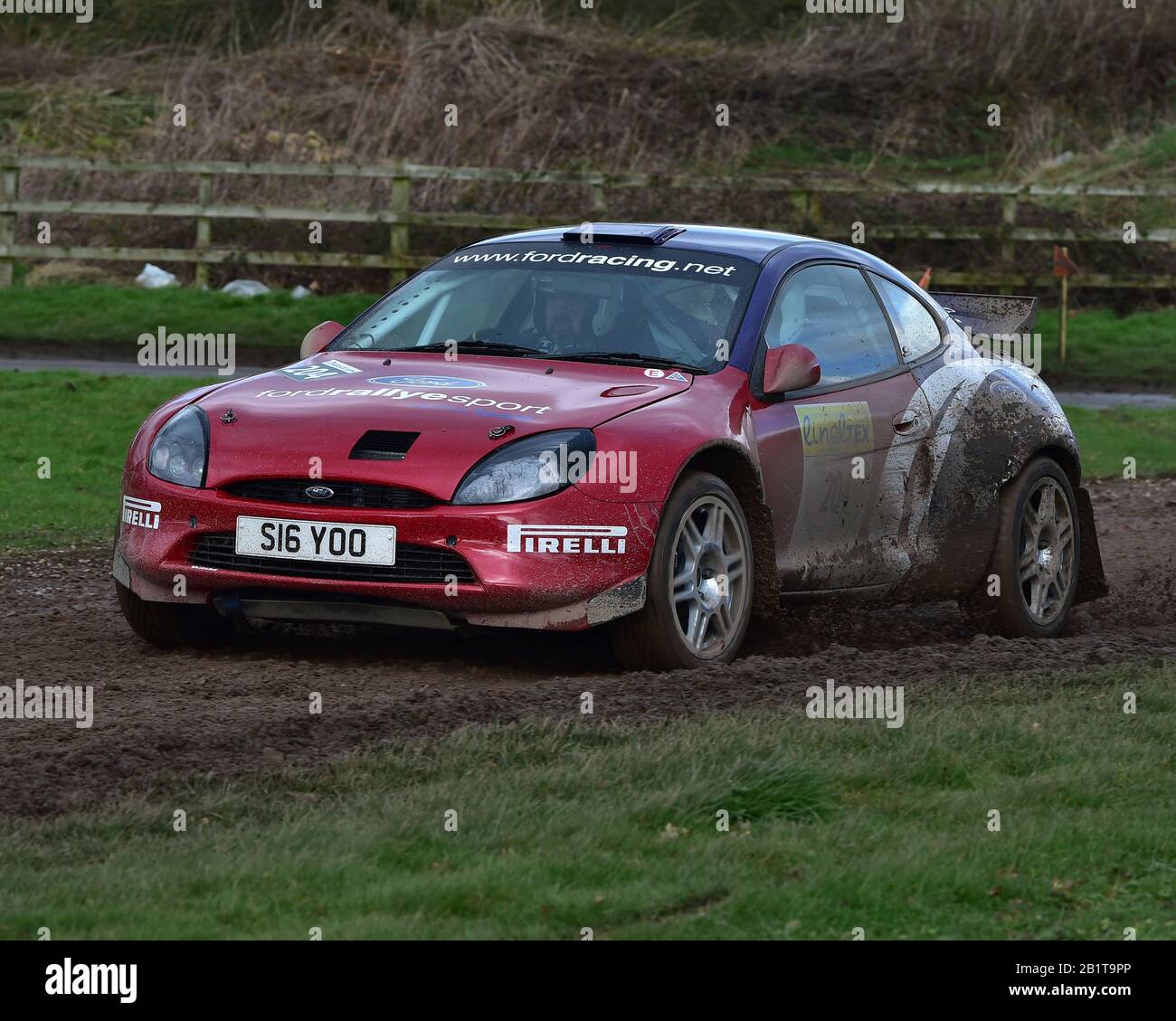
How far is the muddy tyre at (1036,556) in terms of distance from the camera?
9227 millimetres

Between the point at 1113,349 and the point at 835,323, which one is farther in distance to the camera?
the point at 1113,349

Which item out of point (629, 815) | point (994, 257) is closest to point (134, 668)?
point (629, 815)

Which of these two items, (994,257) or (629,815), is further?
(994,257)

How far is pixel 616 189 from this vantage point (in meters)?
26.6

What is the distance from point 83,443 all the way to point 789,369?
7.75 metres

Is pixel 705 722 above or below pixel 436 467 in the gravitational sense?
below

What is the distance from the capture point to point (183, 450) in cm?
768

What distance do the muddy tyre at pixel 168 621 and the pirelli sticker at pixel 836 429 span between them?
240 cm

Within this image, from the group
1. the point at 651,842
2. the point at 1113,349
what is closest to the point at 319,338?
the point at 651,842

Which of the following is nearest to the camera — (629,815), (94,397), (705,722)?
(629,815)

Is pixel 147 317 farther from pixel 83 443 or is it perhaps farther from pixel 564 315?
pixel 564 315

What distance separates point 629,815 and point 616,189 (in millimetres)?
21742

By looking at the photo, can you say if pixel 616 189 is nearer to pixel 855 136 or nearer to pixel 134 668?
pixel 855 136

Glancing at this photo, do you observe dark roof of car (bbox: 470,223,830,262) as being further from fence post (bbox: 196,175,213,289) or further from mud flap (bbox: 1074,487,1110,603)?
fence post (bbox: 196,175,213,289)
